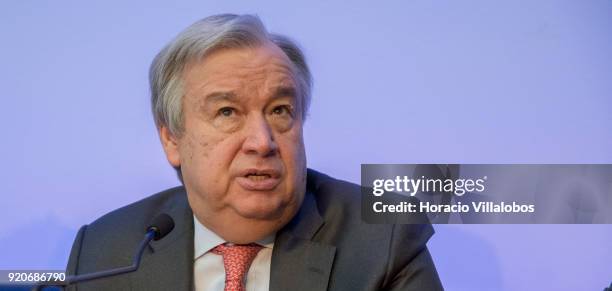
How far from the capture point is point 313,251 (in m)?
2.43

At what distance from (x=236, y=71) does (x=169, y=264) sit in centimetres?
62

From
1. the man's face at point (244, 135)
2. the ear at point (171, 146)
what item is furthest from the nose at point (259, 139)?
the ear at point (171, 146)

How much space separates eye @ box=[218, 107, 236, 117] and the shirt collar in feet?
1.31

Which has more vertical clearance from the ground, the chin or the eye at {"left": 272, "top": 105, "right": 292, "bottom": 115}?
the eye at {"left": 272, "top": 105, "right": 292, "bottom": 115}

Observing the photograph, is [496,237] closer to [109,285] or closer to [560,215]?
[560,215]

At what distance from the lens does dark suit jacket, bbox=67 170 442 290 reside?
2377mm

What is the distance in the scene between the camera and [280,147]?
238 centimetres

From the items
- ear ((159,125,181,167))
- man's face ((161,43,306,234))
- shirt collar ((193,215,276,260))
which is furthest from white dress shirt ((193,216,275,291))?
ear ((159,125,181,167))

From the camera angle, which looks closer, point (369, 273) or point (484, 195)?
point (369, 273)

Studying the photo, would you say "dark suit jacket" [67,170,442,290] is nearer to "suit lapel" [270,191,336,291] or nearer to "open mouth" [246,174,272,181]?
"suit lapel" [270,191,336,291]

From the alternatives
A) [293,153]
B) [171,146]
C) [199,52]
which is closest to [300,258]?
[293,153]

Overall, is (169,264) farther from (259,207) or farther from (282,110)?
(282,110)

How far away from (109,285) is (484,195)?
1.29 m

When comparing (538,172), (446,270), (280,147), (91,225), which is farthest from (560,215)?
(91,225)
